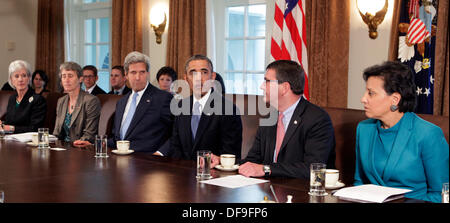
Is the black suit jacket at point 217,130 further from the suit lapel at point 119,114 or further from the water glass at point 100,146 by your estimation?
the suit lapel at point 119,114

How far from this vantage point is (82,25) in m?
8.53

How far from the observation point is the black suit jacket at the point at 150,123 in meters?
4.01

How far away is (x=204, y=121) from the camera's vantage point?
3545mm

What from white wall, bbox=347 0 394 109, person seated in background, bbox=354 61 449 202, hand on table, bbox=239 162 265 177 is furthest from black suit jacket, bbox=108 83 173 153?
white wall, bbox=347 0 394 109

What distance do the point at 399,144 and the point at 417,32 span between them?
7.67 feet

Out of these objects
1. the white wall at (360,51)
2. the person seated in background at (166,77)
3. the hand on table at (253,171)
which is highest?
the white wall at (360,51)

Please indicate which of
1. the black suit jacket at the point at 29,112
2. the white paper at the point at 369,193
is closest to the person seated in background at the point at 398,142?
the white paper at the point at 369,193

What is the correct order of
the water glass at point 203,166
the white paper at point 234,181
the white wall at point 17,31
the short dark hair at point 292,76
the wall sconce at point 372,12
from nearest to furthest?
1. the white paper at point 234,181
2. the water glass at point 203,166
3. the short dark hair at point 292,76
4. the wall sconce at point 372,12
5. the white wall at point 17,31

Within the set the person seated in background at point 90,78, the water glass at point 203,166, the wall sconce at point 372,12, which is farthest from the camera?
the person seated in background at point 90,78

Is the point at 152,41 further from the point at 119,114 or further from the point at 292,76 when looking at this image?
the point at 292,76

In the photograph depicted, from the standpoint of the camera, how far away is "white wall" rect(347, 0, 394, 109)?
4.98m

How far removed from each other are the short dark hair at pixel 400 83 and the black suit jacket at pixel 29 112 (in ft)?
11.3

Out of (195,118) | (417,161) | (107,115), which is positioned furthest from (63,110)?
(417,161)

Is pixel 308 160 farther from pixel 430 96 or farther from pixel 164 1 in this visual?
pixel 164 1
